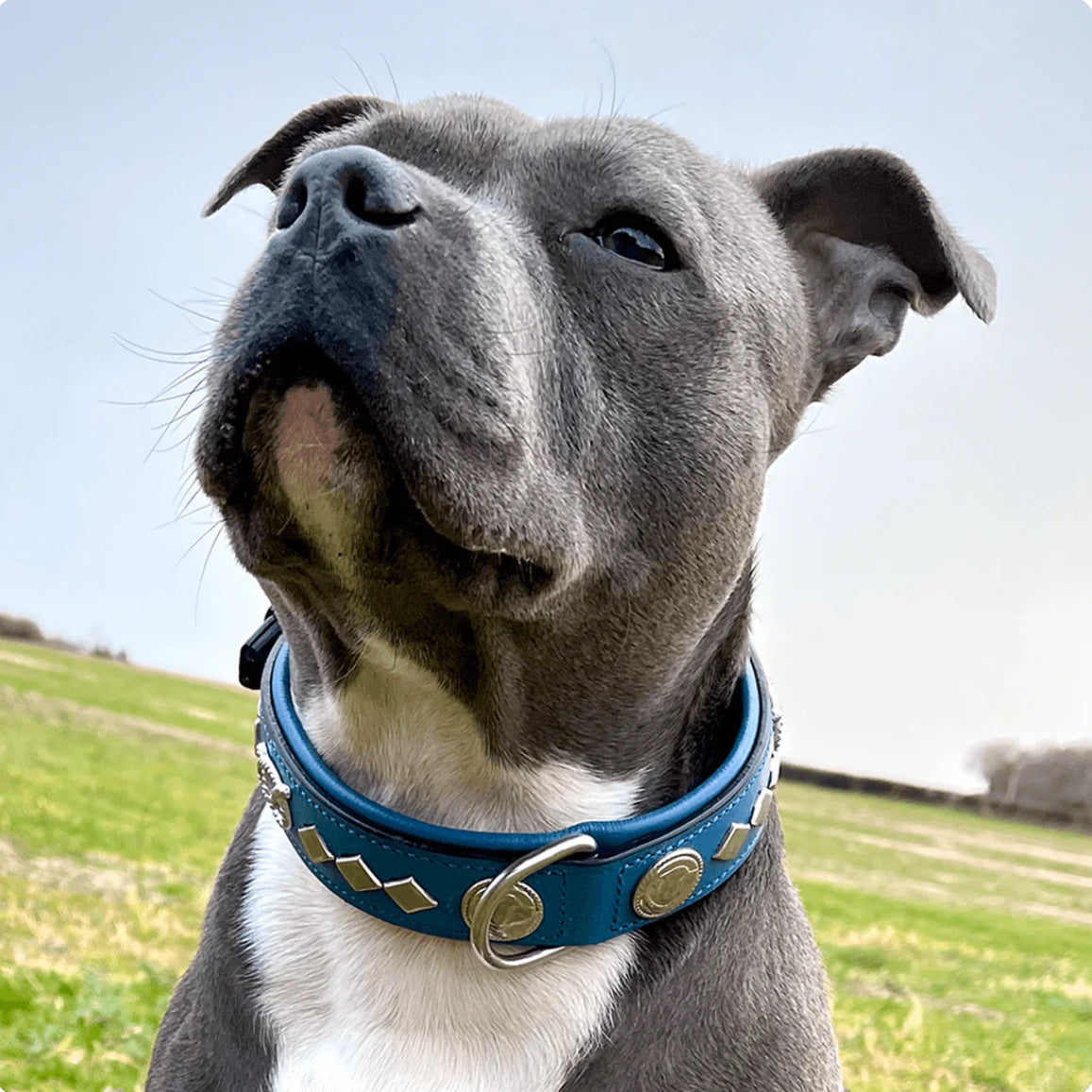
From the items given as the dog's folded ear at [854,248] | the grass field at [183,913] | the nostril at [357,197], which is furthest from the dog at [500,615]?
the grass field at [183,913]

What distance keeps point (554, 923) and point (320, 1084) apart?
1.74 feet

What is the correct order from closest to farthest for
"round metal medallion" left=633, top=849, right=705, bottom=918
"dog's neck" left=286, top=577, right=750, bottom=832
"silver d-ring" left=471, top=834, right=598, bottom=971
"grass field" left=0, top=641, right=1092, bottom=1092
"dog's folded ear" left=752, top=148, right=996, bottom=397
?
1. "silver d-ring" left=471, top=834, right=598, bottom=971
2. "round metal medallion" left=633, top=849, right=705, bottom=918
3. "dog's neck" left=286, top=577, right=750, bottom=832
4. "dog's folded ear" left=752, top=148, right=996, bottom=397
5. "grass field" left=0, top=641, right=1092, bottom=1092

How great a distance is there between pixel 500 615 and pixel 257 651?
1.06 metres

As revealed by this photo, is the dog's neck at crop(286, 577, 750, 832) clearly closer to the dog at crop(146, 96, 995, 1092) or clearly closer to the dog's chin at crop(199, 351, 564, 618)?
the dog at crop(146, 96, 995, 1092)

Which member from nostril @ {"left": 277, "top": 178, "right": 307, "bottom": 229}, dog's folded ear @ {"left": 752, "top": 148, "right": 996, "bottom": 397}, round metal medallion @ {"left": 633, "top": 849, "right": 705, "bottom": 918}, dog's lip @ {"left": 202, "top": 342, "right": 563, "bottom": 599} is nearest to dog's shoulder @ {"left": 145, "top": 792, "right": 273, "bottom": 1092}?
round metal medallion @ {"left": 633, "top": 849, "right": 705, "bottom": 918}

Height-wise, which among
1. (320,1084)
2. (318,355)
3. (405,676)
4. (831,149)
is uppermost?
(831,149)

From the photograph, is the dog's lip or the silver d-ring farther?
the silver d-ring

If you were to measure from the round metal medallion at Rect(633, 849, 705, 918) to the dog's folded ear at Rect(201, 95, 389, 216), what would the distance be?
1.89 meters

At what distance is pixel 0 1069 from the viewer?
3703mm

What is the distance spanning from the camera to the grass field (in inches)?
174

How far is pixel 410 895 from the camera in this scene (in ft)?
6.95

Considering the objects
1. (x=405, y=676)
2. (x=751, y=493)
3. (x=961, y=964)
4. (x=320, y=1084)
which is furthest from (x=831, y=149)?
(x=961, y=964)

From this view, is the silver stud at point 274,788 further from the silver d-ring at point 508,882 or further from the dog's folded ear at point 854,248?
the dog's folded ear at point 854,248

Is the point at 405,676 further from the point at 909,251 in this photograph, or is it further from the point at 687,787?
the point at 909,251
